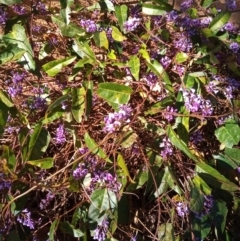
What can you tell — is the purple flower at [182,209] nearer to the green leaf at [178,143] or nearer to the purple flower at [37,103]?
the green leaf at [178,143]

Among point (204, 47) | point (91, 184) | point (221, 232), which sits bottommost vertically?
point (221, 232)

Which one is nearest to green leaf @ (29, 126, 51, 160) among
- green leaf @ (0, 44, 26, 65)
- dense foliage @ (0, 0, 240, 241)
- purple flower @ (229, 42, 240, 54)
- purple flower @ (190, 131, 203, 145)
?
dense foliage @ (0, 0, 240, 241)

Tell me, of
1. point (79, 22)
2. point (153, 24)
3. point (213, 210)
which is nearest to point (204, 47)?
point (153, 24)

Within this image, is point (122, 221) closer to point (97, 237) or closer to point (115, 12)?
point (97, 237)

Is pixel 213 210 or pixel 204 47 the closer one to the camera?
pixel 213 210

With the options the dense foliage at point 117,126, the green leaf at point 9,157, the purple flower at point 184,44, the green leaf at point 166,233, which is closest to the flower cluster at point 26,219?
the dense foliage at point 117,126

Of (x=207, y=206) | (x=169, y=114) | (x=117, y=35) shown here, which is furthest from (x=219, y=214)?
(x=117, y=35)

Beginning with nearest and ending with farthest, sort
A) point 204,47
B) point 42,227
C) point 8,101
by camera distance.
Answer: point 8,101 < point 42,227 < point 204,47
